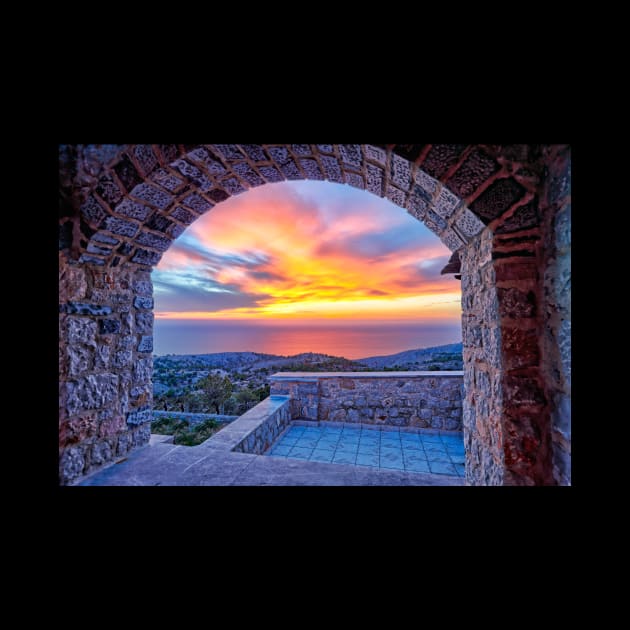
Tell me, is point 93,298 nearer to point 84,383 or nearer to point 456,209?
point 84,383

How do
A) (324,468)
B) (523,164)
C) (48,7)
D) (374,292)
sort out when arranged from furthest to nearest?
1. (374,292)
2. (324,468)
3. (523,164)
4. (48,7)

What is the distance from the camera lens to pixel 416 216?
164cm

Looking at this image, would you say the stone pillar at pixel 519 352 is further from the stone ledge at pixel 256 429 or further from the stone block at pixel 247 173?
the stone ledge at pixel 256 429

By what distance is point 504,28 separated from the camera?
2.21ft

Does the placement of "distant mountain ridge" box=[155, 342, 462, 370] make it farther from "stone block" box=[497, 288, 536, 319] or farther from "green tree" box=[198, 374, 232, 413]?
"stone block" box=[497, 288, 536, 319]

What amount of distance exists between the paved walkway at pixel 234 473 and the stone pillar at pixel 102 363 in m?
0.16

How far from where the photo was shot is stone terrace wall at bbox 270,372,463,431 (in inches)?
179

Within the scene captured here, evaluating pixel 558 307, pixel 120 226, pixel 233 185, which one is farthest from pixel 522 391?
pixel 120 226

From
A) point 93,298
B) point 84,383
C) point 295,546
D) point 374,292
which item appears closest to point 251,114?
point 295,546

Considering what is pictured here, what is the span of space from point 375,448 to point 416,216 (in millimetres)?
3427

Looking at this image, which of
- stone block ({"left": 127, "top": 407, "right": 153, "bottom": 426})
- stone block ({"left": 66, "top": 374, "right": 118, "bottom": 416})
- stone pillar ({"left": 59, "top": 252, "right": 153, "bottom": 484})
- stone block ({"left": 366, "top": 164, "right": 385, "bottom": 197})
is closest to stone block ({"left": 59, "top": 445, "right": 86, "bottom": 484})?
stone pillar ({"left": 59, "top": 252, "right": 153, "bottom": 484})

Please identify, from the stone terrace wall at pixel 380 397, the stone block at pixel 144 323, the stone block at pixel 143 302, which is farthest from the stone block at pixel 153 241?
the stone terrace wall at pixel 380 397

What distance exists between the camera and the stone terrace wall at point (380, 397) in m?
4.54

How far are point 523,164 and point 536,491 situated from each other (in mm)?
1220
